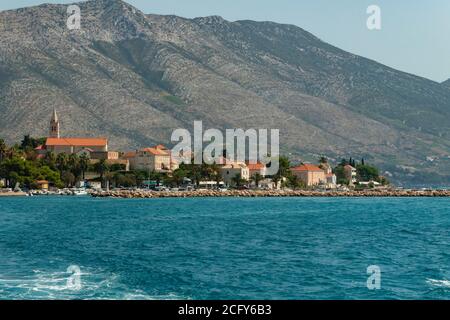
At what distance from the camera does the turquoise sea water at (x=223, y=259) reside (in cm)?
3288

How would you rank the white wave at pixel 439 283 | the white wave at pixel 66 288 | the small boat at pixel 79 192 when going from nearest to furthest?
the white wave at pixel 66 288, the white wave at pixel 439 283, the small boat at pixel 79 192

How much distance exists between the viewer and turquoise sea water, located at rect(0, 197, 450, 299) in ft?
108

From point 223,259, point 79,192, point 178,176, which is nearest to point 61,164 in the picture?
point 79,192

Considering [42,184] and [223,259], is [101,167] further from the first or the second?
[223,259]

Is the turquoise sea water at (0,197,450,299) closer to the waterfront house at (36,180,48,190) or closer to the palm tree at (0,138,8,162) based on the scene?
the waterfront house at (36,180,48,190)

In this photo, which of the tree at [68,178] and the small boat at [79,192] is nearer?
the small boat at [79,192]

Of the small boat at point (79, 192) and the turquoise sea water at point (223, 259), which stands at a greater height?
the small boat at point (79, 192)

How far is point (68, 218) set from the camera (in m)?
80.8

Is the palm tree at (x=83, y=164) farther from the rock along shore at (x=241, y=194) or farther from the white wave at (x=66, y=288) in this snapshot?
the white wave at (x=66, y=288)

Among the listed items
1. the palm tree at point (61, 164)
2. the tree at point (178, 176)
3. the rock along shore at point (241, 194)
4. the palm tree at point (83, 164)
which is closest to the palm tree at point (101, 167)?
the palm tree at point (83, 164)

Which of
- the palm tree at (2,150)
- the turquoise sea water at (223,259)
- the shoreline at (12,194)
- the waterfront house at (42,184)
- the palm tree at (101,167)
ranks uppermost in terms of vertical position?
the palm tree at (2,150)

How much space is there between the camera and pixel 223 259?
141ft
